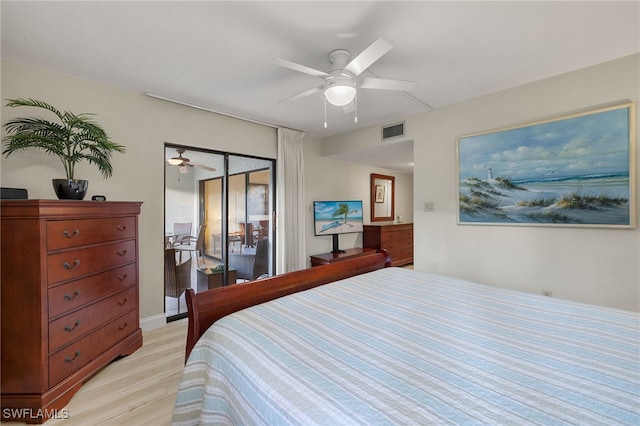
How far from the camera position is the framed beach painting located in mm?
2205

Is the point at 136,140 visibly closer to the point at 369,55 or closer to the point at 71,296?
the point at 71,296

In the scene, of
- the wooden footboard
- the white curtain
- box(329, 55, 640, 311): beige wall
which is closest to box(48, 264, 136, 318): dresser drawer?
the wooden footboard

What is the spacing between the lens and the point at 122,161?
265 cm

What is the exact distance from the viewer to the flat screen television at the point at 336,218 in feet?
14.8

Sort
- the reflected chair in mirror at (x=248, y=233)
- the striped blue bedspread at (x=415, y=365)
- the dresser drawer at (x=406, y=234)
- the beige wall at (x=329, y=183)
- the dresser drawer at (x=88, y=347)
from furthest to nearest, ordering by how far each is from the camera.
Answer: the dresser drawer at (x=406, y=234), the beige wall at (x=329, y=183), the reflected chair in mirror at (x=248, y=233), the dresser drawer at (x=88, y=347), the striped blue bedspread at (x=415, y=365)

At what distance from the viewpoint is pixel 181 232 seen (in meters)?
3.17

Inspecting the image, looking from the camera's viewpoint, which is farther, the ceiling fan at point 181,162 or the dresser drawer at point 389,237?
the dresser drawer at point 389,237

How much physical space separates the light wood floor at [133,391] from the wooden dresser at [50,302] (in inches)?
4.1

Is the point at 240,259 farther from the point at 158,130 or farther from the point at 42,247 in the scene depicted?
the point at 42,247

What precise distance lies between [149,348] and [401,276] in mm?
2360

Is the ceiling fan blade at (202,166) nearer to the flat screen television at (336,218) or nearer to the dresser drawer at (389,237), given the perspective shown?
the flat screen television at (336,218)

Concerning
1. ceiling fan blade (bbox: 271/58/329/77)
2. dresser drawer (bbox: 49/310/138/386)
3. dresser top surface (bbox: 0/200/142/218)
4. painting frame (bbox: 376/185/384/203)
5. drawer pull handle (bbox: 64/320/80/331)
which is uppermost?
ceiling fan blade (bbox: 271/58/329/77)

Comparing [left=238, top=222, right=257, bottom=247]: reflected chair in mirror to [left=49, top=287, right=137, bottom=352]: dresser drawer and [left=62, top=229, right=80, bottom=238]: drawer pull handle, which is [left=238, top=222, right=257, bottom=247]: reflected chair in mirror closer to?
[left=49, top=287, right=137, bottom=352]: dresser drawer

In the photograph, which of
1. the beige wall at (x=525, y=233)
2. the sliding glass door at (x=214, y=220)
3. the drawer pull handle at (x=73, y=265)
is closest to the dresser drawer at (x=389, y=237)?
the beige wall at (x=525, y=233)
